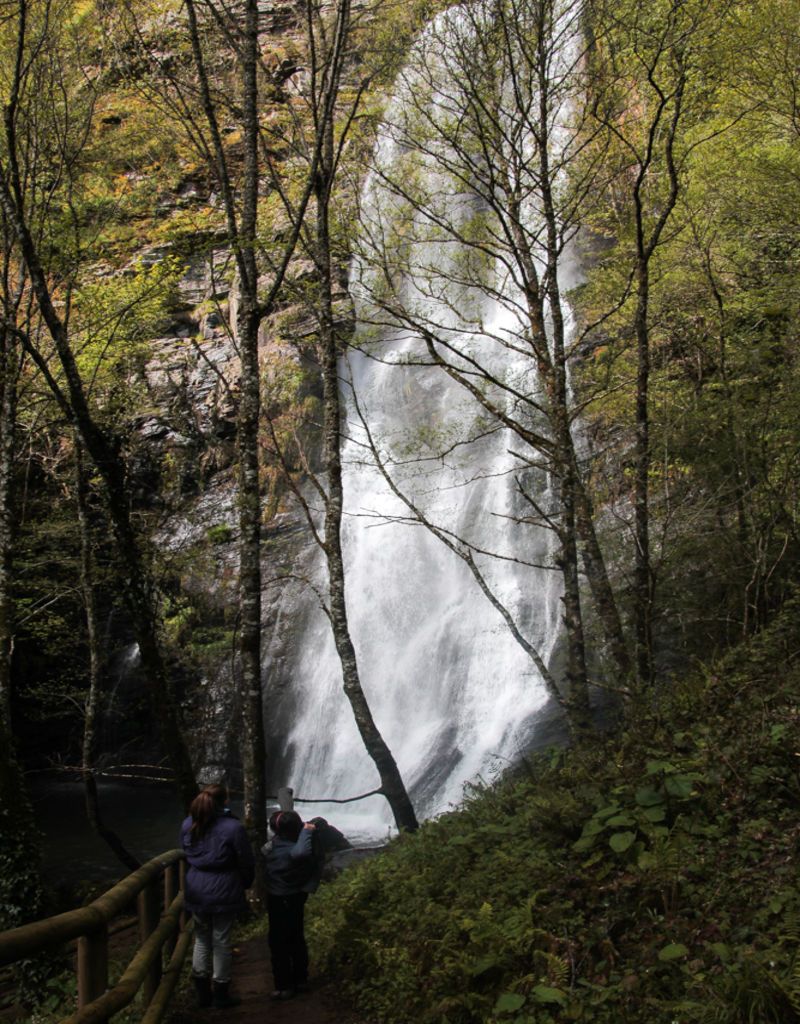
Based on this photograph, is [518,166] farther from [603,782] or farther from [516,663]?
[516,663]

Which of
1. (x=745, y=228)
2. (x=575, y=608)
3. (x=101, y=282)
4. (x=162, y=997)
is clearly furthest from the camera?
(x=101, y=282)

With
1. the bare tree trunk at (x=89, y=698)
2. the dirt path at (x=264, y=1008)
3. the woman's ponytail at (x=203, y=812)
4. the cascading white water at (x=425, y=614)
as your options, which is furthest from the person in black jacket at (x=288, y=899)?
the cascading white water at (x=425, y=614)

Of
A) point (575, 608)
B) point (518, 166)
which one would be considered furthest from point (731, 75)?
point (575, 608)

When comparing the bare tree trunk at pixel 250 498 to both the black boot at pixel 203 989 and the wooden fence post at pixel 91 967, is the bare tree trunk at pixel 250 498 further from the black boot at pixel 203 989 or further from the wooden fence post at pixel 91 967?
the wooden fence post at pixel 91 967

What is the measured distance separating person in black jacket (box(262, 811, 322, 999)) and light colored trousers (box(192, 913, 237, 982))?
35 centimetres

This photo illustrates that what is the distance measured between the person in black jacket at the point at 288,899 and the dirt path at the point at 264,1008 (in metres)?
0.15

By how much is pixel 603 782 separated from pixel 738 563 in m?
3.97

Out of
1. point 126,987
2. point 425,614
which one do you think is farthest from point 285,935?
point 425,614

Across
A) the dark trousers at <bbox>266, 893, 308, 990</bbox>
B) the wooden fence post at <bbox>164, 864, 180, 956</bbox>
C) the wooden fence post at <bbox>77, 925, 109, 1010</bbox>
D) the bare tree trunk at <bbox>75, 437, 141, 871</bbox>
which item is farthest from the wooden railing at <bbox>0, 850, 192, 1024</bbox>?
the bare tree trunk at <bbox>75, 437, 141, 871</bbox>

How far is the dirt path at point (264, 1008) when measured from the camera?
4828mm

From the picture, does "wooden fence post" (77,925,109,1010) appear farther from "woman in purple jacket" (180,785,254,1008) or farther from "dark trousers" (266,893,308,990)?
"dark trousers" (266,893,308,990)

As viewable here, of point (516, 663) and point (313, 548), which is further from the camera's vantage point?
point (313, 548)

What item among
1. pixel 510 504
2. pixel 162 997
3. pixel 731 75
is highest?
pixel 731 75

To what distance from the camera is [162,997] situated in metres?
3.74
